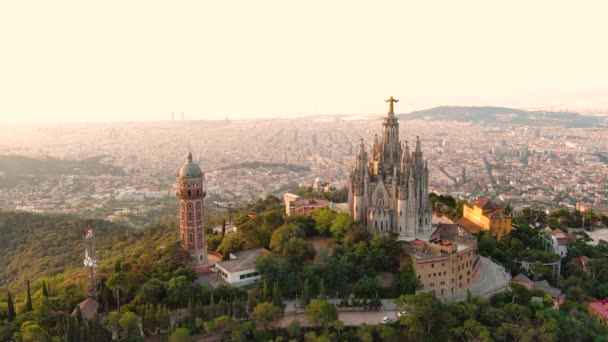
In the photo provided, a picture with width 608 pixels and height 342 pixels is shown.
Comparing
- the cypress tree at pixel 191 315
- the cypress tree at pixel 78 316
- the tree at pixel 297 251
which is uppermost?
the tree at pixel 297 251

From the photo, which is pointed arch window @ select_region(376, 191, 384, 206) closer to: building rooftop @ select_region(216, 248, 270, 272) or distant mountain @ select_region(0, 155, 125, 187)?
building rooftop @ select_region(216, 248, 270, 272)

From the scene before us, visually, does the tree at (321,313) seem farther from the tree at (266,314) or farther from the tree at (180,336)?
the tree at (180,336)

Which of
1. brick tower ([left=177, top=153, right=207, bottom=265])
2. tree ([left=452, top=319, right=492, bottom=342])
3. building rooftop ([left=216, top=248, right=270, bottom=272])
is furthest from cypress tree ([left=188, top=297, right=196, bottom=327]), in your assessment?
tree ([left=452, top=319, right=492, bottom=342])

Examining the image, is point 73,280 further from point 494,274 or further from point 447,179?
point 447,179

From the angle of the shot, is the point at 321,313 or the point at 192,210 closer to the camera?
the point at 321,313

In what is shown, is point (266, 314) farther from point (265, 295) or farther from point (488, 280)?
point (488, 280)

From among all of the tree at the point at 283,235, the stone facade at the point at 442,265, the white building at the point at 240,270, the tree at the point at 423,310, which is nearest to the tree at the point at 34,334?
the white building at the point at 240,270

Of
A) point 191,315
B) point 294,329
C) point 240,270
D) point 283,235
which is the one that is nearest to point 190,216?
point 240,270
